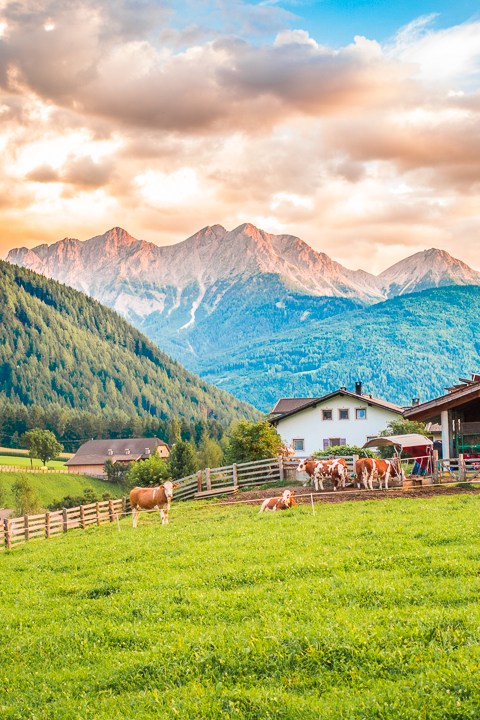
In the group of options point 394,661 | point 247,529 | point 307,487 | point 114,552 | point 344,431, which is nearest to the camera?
point 394,661

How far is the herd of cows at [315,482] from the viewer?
2620 centimetres

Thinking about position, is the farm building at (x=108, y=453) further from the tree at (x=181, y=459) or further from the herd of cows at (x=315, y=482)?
the herd of cows at (x=315, y=482)

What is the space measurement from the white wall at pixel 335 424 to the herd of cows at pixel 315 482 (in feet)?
117

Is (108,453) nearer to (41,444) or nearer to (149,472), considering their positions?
(41,444)

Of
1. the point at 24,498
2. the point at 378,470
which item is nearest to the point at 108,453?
the point at 24,498

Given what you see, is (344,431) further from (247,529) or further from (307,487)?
(247,529)

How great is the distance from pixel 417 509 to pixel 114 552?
1066 cm

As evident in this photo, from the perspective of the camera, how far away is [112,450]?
172 meters

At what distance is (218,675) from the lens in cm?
853

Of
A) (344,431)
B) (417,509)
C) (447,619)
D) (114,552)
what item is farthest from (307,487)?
(344,431)

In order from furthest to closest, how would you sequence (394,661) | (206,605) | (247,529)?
(247,529) < (206,605) < (394,661)

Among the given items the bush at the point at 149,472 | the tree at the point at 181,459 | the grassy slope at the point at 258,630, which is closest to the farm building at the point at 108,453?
the bush at the point at 149,472

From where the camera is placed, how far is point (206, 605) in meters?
11.2

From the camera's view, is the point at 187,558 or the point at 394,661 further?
the point at 187,558
